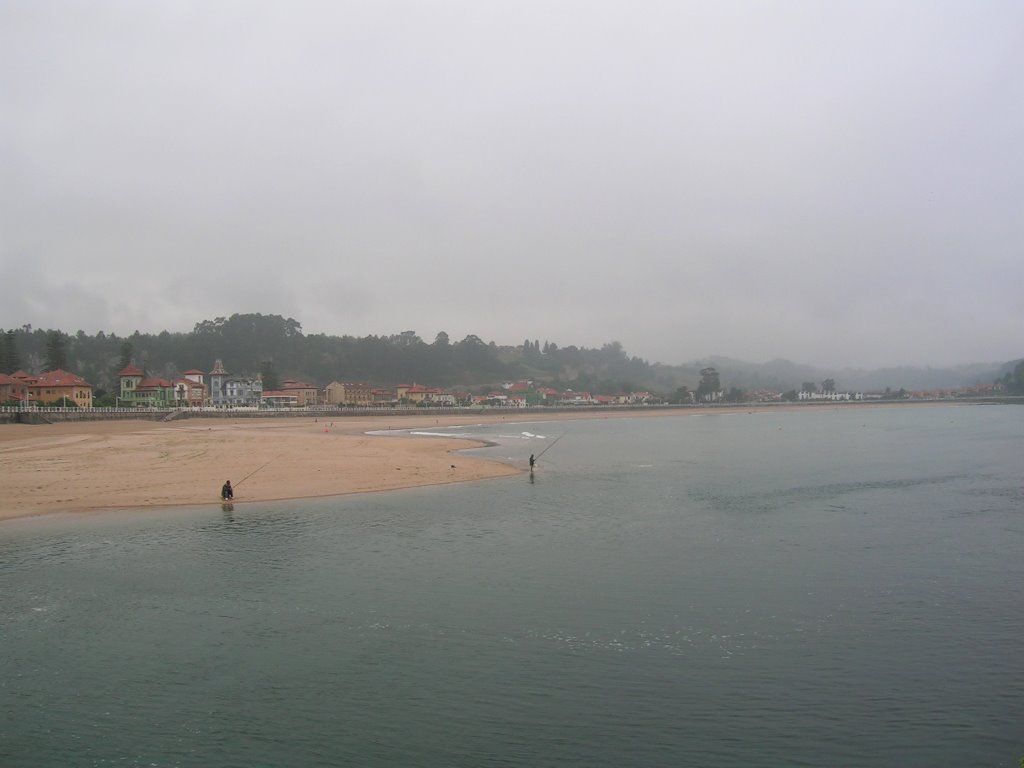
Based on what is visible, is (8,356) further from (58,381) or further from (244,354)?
(244,354)

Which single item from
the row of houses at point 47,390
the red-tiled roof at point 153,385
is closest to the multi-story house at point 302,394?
the red-tiled roof at point 153,385

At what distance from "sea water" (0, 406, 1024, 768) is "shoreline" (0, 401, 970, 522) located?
3.44 m

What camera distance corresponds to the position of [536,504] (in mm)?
28172

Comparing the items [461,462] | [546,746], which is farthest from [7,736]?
[461,462]

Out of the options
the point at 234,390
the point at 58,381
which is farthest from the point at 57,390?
the point at 234,390

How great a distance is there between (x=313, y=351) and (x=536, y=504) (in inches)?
6358

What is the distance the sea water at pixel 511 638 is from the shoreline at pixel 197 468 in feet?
11.3

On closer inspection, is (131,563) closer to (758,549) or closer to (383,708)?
(383,708)

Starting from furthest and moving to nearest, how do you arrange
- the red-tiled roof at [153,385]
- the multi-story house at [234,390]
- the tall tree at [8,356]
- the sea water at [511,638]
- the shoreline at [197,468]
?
the multi-story house at [234,390] < the red-tiled roof at [153,385] < the tall tree at [8,356] < the shoreline at [197,468] < the sea water at [511,638]

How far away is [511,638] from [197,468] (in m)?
26.4

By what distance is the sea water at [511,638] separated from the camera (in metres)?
9.70

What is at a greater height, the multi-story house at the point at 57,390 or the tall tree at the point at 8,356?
the tall tree at the point at 8,356

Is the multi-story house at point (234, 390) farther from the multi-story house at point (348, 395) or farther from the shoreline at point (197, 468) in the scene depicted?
the shoreline at point (197, 468)

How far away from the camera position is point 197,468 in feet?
113
